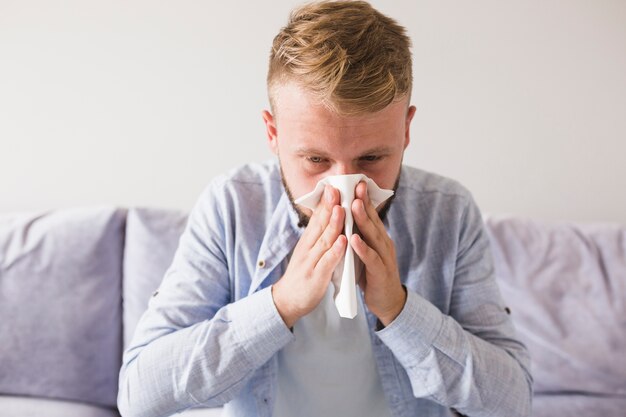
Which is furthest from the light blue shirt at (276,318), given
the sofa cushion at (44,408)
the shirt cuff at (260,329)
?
the sofa cushion at (44,408)

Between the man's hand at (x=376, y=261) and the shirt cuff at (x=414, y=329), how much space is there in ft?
0.05

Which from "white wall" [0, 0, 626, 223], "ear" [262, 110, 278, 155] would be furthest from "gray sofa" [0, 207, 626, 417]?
"ear" [262, 110, 278, 155]

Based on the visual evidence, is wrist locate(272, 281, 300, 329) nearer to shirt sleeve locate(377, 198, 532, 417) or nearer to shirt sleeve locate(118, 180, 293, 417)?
shirt sleeve locate(118, 180, 293, 417)

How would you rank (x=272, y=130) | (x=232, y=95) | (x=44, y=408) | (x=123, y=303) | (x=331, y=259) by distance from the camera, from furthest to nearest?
(x=232, y=95) → (x=123, y=303) → (x=44, y=408) → (x=272, y=130) → (x=331, y=259)

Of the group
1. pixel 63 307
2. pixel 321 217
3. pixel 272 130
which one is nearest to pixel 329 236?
pixel 321 217

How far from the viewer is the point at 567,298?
1881mm

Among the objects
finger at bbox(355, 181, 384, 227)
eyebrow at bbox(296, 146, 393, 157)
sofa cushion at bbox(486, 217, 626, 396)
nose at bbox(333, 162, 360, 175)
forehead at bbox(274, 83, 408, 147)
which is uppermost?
forehead at bbox(274, 83, 408, 147)

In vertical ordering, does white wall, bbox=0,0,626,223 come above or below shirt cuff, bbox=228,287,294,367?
above

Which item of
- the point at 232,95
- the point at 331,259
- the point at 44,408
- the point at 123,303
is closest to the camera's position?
the point at 331,259

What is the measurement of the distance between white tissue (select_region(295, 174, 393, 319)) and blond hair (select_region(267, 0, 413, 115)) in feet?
0.39

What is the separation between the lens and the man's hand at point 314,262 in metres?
1.06

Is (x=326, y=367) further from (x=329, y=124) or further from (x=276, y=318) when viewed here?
(x=329, y=124)

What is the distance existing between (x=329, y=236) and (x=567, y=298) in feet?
3.66

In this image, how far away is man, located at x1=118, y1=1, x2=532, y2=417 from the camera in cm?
109
